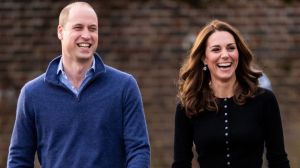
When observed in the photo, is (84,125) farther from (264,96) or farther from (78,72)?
(264,96)

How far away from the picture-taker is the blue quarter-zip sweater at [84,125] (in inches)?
264

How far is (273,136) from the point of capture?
7.00m

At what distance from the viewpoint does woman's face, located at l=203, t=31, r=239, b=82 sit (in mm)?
7074

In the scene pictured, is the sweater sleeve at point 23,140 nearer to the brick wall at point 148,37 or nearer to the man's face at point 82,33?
A: the man's face at point 82,33

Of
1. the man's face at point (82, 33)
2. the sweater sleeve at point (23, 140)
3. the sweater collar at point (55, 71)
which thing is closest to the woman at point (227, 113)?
the sweater collar at point (55, 71)

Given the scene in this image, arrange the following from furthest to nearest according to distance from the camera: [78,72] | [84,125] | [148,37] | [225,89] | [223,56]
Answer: [148,37], [225,89], [223,56], [78,72], [84,125]

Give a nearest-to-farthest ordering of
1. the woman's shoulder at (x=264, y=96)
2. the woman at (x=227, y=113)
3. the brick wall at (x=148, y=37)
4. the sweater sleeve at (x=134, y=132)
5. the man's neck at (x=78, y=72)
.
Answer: the sweater sleeve at (x=134, y=132)
the man's neck at (x=78, y=72)
the woman at (x=227, y=113)
the woman's shoulder at (x=264, y=96)
the brick wall at (x=148, y=37)

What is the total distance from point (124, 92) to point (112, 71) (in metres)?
0.21

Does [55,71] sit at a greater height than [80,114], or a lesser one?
greater

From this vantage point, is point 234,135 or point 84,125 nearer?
point 84,125

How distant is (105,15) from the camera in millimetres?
12422

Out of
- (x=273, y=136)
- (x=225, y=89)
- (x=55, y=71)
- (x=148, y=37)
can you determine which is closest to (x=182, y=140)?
(x=225, y=89)

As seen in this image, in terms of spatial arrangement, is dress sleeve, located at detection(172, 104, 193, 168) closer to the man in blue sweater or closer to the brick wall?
the man in blue sweater

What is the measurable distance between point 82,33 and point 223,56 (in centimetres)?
102
